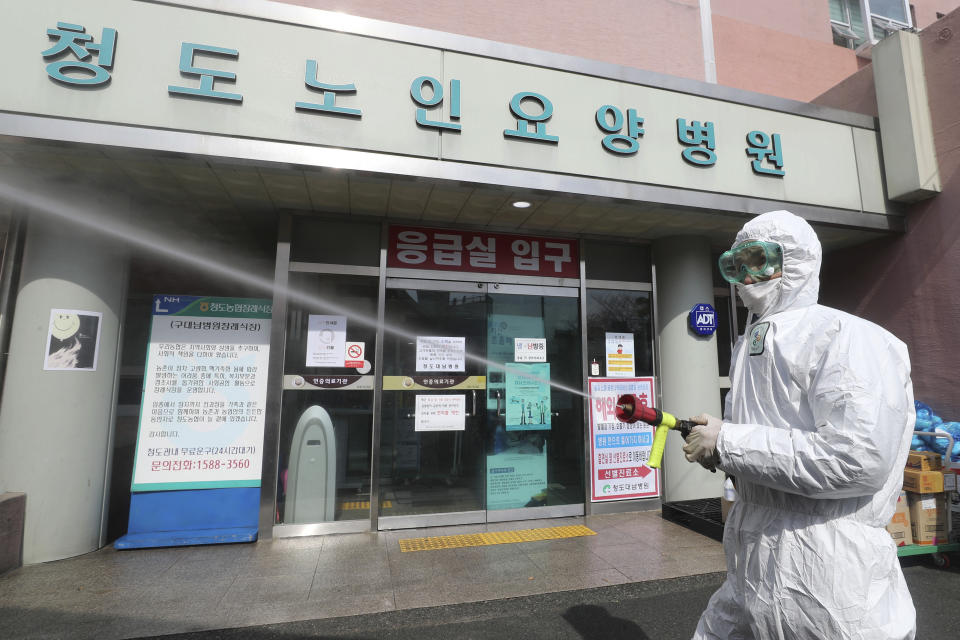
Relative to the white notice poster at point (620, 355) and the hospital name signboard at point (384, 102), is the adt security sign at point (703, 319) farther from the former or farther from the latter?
the hospital name signboard at point (384, 102)

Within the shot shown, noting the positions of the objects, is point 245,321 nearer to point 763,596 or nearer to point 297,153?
point 297,153

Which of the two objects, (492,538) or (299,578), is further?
(492,538)

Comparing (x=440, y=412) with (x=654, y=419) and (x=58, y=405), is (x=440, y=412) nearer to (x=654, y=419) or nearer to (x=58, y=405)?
(x=58, y=405)

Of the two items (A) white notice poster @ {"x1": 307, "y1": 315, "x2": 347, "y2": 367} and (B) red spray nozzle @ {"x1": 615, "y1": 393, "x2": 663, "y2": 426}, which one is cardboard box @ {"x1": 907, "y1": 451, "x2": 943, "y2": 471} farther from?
(A) white notice poster @ {"x1": 307, "y1": 315, "x2": 347, "y2": 367}

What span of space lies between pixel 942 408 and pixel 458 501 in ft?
17.0

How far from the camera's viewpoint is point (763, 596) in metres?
1.45

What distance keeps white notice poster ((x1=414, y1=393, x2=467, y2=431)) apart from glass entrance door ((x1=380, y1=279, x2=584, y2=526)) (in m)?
0.01

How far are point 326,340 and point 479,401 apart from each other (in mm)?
1657

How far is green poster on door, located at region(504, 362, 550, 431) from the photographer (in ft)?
16.7

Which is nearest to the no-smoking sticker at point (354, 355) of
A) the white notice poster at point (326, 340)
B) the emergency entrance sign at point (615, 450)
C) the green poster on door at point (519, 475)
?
the white notice poster at point (326, 340)

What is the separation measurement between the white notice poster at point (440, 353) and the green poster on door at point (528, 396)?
52cm

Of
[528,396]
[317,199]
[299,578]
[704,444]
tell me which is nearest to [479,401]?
[528,396]

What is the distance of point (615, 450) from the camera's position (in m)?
5.29

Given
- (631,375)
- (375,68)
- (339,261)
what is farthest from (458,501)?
(375,68)
